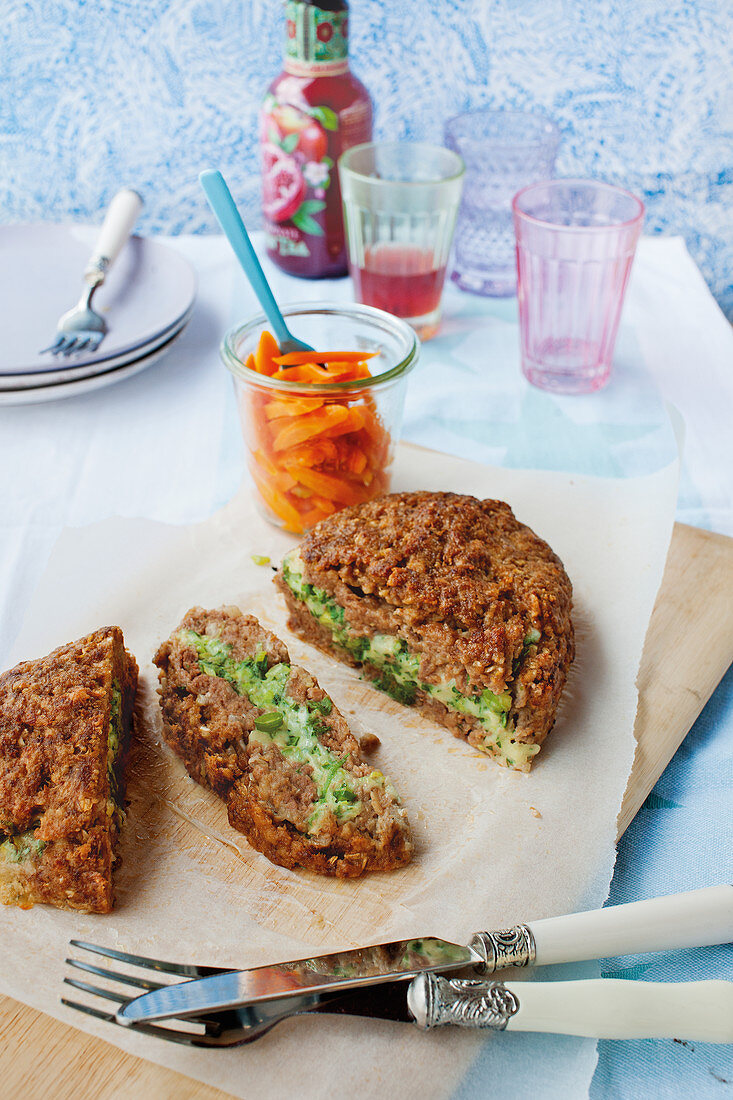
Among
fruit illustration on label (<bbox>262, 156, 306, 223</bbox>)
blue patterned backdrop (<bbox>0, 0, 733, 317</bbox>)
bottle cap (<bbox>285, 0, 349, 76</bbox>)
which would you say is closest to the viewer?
bottle cap (<bbox>285, 0, 349, 76</bbox>)

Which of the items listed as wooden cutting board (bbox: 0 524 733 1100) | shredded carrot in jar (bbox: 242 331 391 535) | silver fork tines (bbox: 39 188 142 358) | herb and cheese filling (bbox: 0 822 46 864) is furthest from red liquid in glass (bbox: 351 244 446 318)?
herb and cheese filling (bbox: 0 822 46 864)

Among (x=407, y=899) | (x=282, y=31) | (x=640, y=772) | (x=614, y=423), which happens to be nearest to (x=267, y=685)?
(x=407, y=899)

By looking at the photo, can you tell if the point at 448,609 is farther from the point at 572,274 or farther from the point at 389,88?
the point at 389,88

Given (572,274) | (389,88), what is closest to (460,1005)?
(572,274)

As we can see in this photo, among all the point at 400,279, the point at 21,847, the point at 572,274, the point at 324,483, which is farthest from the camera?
the point at 400,279

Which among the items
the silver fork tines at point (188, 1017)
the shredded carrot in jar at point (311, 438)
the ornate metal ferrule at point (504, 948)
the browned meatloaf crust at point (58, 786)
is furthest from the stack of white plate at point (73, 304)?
the ornate metal ferrule at point (504, 948)

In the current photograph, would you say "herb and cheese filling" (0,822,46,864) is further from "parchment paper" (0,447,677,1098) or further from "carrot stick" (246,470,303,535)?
"carrot stick" (246,470,303,535)
